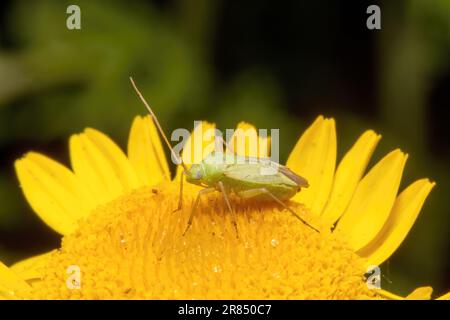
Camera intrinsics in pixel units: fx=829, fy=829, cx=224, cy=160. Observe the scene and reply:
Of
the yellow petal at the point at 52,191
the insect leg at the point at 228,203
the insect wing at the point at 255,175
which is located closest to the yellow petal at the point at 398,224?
the insect wing at the point at 255,175

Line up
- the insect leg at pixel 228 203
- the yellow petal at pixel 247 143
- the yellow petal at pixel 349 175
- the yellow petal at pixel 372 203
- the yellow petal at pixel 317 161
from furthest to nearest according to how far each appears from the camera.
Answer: the yellow petal at pixel 247 143
the yellow petal at pixel 317 161
the yellow petal at pixel 349 175
the yellow petal at pixel 372 203
the insect leg at pixel 228 203

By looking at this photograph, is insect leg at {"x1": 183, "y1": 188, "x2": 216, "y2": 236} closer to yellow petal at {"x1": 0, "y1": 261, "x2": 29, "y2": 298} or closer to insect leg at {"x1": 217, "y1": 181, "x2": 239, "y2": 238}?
insect leg at {"x1": 217, "y1": 181, "x2": 239, "y2": 238}

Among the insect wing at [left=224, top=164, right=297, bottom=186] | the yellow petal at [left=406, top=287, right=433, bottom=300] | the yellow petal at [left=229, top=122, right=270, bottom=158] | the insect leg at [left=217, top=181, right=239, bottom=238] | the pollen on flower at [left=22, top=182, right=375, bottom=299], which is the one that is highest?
the yellow petal at [left=229, top=122, right=270, bottom=158]

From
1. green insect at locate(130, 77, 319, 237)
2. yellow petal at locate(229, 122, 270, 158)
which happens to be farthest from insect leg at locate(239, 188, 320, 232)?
yellow petal at locate(229, 122, 270, 158)

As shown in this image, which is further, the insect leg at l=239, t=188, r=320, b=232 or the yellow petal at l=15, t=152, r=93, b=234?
the yellow petal at l=15, t=152, r=93, b=234

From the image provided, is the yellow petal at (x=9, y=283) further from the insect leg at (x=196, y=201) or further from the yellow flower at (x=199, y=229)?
the insect leg at (x=196, y=201)
